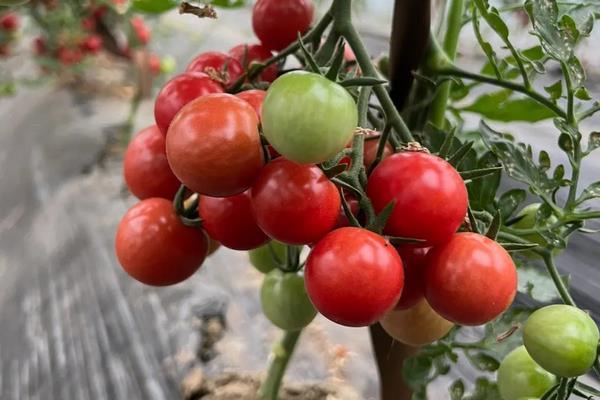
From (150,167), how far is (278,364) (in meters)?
0.36

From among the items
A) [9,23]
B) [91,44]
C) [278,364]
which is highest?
[278,364]

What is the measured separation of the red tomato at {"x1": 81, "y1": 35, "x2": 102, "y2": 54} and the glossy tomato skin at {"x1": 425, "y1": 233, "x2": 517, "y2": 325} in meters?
2.56

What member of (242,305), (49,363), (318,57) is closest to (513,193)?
(318,57)

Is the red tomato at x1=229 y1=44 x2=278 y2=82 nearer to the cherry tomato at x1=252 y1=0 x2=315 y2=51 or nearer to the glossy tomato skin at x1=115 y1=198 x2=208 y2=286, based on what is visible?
the cherry tomato at x1=252 y1=0 x2=315 y2=51

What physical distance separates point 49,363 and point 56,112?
60.1 inches

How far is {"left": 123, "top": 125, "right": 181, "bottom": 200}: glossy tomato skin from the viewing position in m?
0.39

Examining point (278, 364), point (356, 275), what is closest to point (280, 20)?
point (356, 275)

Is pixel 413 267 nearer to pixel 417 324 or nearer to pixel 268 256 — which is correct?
pixel 417 324

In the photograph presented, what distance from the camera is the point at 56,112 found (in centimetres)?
232

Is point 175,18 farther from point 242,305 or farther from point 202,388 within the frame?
point 202,388

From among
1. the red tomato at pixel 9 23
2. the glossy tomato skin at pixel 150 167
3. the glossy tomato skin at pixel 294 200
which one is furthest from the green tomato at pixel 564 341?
the red tomato at pixel 9 23

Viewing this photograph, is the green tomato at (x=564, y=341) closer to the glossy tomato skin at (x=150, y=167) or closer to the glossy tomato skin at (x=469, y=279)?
the glossy tomato skin at (x=469, y=279)

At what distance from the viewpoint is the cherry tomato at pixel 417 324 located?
0.38 meters

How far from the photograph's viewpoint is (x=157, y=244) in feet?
1.26
